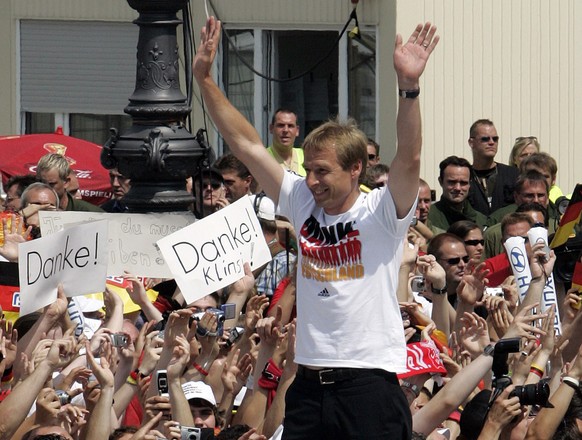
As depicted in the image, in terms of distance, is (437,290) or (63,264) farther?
(437,290)

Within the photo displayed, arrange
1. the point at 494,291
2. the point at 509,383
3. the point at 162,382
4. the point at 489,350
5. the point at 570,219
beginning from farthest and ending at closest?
the point at 570,219
the point at 494,291
the point at 162,382
the point at 489,350
the point at 509,383

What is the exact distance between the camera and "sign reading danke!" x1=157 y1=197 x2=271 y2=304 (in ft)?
28.5

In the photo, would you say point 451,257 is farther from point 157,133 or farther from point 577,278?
point 157,133

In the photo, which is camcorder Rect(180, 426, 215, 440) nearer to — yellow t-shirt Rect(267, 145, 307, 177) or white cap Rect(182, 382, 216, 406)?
white cap Rect(182, 382, 216, 406)

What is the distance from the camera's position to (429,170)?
50.9 feet

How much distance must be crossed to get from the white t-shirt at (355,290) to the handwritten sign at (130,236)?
285cm

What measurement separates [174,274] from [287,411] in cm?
222

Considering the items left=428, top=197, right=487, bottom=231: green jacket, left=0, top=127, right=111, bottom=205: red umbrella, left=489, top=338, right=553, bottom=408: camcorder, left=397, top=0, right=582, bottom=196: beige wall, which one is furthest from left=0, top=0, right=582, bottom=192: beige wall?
left=489, top=338, right=553, bottom=408: camcorder

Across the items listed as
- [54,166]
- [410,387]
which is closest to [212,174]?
[54,166]

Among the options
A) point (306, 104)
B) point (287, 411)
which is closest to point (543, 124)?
point (306, 104)

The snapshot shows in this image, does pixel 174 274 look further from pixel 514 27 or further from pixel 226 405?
pixel 514 27

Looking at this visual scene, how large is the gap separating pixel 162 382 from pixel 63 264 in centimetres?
93

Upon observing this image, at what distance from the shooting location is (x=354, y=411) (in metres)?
6.40

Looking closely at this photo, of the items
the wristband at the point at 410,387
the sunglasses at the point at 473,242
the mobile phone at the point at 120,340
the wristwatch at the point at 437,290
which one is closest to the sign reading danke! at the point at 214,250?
the mobile phone at the point at 120,340
